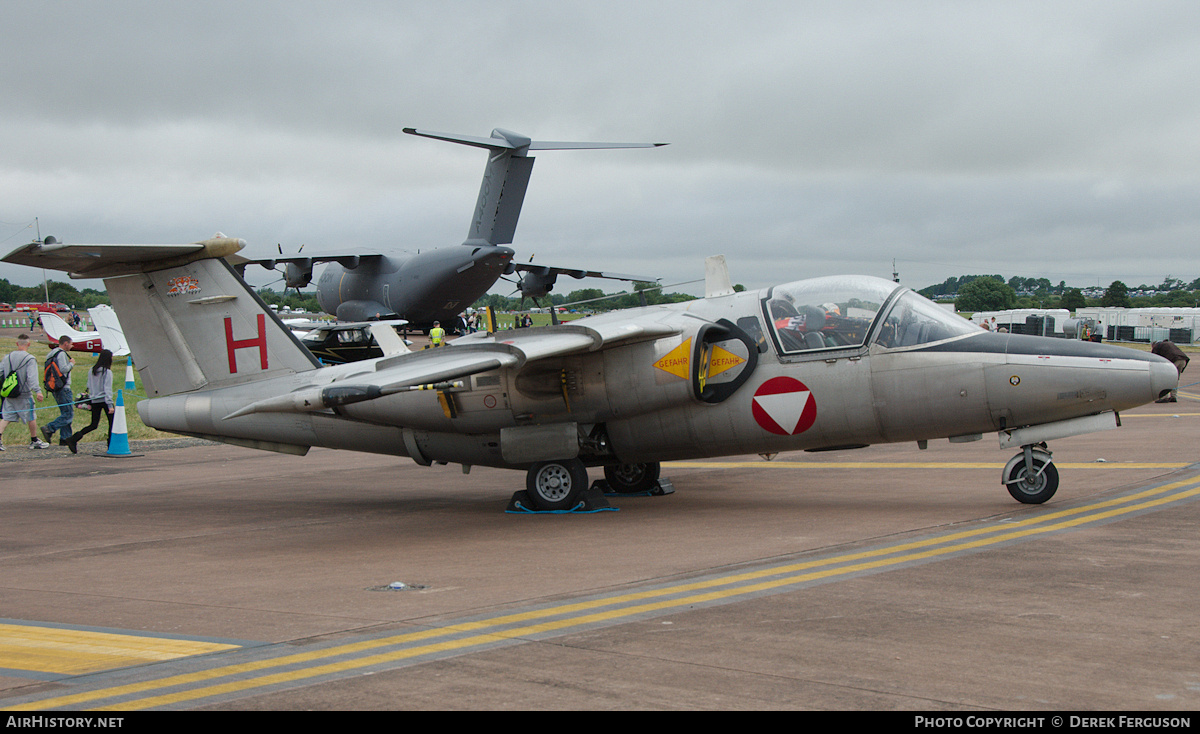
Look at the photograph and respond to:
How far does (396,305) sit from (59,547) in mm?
31412

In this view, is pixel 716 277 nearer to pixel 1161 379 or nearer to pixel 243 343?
pixel 1161 379

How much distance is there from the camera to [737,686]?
201 inches

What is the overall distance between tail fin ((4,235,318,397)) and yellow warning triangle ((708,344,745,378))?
18.6 feet

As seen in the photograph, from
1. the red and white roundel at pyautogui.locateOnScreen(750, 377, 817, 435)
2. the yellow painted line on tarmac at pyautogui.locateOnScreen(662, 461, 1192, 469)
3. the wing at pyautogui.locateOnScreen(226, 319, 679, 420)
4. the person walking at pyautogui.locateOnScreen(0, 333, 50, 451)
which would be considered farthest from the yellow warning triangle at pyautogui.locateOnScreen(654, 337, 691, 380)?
the person walking at pyautogui.locateOnScreen(0, 333, 50, 451)

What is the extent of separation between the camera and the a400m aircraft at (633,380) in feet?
36.3

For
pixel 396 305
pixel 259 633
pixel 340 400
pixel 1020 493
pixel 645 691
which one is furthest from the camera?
pixel 396 305

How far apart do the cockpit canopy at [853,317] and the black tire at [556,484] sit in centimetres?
301

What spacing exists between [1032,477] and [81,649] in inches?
377

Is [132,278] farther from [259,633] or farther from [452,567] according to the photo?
[259,633]

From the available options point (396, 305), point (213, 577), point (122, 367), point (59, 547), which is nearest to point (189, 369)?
point (59, 547)

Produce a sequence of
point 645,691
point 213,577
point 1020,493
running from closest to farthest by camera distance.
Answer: point 645,691 → point 213,577 → point 1020,493

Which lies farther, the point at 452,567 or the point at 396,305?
the point at 396,305

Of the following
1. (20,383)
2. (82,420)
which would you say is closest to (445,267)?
(82,420)

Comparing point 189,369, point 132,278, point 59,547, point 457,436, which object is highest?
point 132,278
